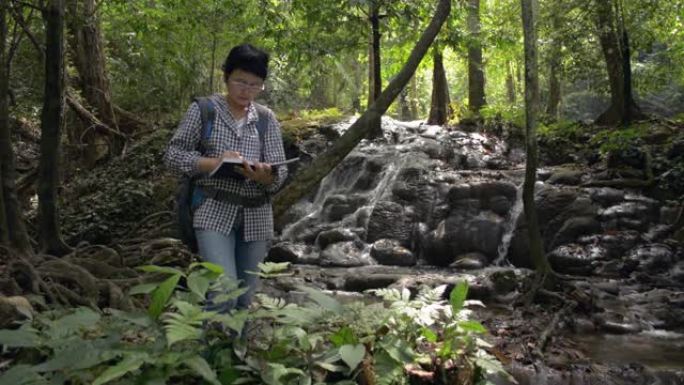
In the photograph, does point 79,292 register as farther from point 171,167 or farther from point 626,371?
point 626,371

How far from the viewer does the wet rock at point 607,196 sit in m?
9.87

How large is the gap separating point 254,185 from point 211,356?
0.91 m

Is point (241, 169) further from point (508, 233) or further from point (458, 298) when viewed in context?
point (508, 233)

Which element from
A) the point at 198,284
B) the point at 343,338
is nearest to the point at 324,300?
the point at 343,338

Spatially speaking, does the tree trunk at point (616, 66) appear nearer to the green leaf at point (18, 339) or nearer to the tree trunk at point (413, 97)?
the green leaf at point (18, 339)

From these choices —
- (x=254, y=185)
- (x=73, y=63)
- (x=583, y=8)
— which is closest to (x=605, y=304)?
(x=254, y=185)

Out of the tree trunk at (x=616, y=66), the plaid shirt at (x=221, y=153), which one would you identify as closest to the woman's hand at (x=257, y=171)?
the plaid shirt at (x=221, y=153)

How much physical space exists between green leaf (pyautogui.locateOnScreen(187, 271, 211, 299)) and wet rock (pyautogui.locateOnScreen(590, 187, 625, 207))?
A: 885 centimetres

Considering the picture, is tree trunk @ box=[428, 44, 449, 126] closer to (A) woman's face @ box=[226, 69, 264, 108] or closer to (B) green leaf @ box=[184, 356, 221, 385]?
(A) woman's face @ box=[226, 69, 264, 108]

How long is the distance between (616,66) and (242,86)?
38.3 ft

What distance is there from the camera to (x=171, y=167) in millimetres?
2910

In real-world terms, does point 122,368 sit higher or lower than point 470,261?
higher

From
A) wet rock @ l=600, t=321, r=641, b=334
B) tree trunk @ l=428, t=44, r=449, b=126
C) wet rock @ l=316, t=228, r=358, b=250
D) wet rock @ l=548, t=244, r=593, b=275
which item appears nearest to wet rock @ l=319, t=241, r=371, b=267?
wet rock @ l=316, t=228, r=358, b=250

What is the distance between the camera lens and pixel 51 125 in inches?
208
